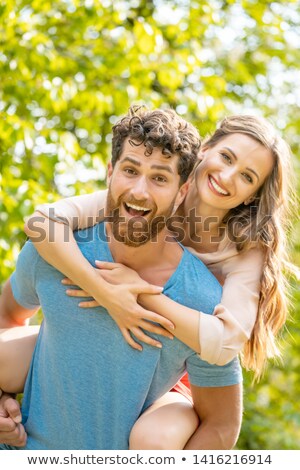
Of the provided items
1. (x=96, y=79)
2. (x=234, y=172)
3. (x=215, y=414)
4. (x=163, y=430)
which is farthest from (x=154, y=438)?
(x=96, y=79)

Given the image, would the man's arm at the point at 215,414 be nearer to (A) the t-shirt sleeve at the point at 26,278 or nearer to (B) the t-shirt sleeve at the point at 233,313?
(B) the t-shirt sleeve at the point at 233,313

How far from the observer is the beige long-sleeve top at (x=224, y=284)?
2219 mm

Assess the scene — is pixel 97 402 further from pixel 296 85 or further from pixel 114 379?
pixel 296 85

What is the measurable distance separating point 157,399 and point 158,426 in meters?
0.16

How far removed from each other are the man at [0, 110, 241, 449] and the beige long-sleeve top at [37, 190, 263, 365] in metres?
0.06

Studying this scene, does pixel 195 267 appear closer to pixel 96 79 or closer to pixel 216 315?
pixel 216 315

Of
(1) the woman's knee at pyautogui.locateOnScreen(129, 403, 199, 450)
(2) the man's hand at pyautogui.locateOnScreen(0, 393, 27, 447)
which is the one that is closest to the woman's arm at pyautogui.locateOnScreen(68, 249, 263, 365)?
(1) the woman's knee at pyautogui.locateOnScreen(129, 403, 199, 450)

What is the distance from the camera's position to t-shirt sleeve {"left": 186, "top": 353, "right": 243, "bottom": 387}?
7.43ft

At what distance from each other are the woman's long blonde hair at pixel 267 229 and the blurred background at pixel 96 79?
86 cm

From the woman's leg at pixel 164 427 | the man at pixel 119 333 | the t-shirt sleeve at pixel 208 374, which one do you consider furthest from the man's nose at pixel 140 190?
the woman's leg at pixel 164 427

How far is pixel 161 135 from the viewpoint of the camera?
2.24m

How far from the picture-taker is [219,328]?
7.36ft

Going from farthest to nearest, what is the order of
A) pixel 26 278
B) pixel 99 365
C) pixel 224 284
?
pixel 224 284 → pixel 26 278 → pixel 99 365

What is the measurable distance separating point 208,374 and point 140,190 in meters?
0.59
